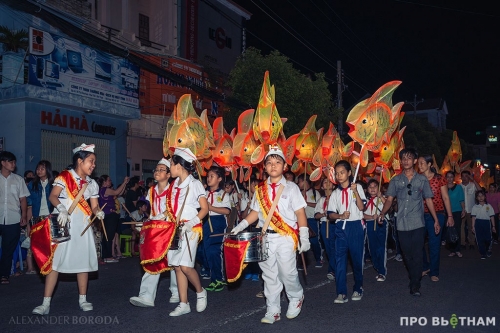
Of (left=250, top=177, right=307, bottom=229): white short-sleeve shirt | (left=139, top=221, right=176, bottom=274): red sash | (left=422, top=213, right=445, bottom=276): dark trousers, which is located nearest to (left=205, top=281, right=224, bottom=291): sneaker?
(left=139, top=221, right=176, bottom=274): red sash

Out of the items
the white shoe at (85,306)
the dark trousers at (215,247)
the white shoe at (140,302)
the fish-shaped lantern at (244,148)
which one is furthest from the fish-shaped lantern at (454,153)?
the white shoe at (85,306)

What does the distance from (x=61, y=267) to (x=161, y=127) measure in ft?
71.5

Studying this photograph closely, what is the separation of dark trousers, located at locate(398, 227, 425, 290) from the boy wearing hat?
91.5 inches

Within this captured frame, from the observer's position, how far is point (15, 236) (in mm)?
9273

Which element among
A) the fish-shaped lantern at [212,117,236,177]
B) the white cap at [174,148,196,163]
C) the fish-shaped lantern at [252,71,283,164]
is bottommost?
the white cap at [174,148,196,163]

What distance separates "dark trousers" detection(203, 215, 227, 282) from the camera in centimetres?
862

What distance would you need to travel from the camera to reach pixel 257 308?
23.5 feet

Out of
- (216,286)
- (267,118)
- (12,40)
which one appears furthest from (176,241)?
(12,40)

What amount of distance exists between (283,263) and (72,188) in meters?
2.79

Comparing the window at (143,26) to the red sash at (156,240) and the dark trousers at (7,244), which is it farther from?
the red sash at (156,240)

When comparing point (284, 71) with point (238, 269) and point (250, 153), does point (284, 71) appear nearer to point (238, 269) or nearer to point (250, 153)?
point (250, 153)

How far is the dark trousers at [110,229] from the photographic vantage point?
1279 cm

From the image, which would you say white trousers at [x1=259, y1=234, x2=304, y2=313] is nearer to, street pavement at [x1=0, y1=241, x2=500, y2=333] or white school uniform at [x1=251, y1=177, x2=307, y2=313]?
white school uniform at [x1=251, y1=177, x2=307, y2=313]

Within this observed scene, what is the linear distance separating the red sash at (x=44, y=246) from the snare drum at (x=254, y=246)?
2.26 m
